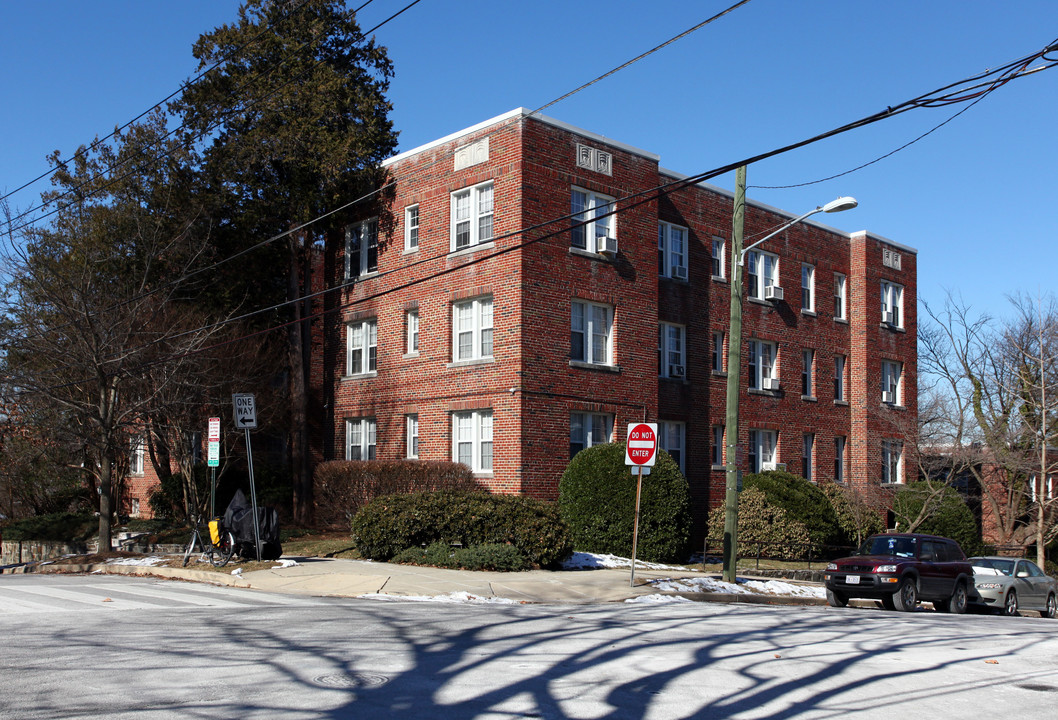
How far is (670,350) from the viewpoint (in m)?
28.9

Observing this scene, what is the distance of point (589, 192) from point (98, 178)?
1354cm

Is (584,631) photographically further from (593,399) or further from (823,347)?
(823,347)

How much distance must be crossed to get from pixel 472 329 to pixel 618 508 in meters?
6.10

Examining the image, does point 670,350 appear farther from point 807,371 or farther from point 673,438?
point 807,371

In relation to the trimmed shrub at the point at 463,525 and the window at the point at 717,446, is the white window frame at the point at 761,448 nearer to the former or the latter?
the window at the point at 717,446

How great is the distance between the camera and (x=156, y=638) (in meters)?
10.0

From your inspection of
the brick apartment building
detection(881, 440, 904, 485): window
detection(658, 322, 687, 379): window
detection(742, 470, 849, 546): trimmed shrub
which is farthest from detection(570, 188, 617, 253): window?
detection(881, 440, 904, 485): window

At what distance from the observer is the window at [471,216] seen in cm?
2528

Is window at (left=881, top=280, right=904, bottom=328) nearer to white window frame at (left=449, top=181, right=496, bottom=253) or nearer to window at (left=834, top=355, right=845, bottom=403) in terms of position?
window at (left=834, top=355, right=845, bottom=403)

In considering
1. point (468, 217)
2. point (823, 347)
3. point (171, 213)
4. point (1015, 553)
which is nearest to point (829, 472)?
point (823, 347)

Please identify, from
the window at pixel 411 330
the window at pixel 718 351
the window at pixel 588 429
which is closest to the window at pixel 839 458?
the window at pixel 718 351

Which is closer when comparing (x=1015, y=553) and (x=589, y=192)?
(x=589, y=192)

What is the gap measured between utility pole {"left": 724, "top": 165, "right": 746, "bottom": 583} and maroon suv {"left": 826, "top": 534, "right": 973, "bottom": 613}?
192 cm

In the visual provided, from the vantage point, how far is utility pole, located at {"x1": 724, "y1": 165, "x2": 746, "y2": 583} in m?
19.4
